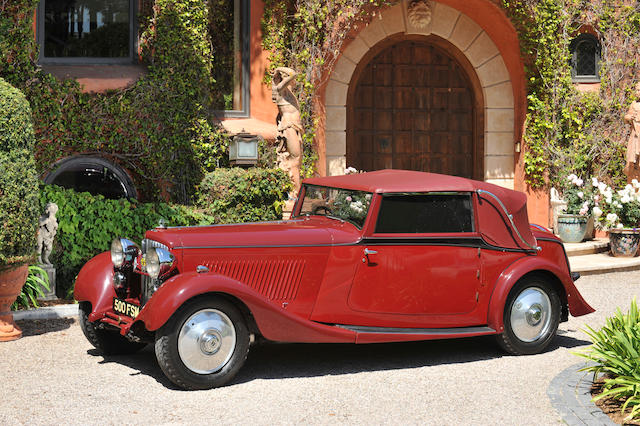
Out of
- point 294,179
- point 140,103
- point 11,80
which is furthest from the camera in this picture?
→ point 294,179

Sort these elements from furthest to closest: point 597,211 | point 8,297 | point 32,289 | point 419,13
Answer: point 419,13 → point 597,211 → point 32,289 → point 8,297

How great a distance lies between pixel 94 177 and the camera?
12.1 m

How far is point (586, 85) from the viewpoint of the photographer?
48.9ft

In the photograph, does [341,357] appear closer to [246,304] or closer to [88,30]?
[246,304]

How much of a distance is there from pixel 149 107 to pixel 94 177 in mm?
1230

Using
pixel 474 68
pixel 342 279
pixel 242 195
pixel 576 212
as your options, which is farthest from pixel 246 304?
pixel 474 68

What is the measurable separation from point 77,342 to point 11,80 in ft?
15.8

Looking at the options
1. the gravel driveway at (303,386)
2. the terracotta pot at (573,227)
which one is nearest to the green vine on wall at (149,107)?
the gravel driveway at (303,386)

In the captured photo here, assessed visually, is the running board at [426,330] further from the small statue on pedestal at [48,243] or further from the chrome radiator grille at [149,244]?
the small statue on pedestal at [48,243]

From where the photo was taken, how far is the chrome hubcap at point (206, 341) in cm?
579

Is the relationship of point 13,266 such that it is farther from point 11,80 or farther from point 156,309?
point 11,80

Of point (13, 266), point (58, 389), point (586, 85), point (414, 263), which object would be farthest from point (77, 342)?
point (586, 85)

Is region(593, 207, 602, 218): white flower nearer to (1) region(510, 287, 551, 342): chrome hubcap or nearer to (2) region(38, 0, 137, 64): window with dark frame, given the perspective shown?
(1) region(510, 287, 551, 342): chrome hubcap

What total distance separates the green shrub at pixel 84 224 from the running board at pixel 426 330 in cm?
396
